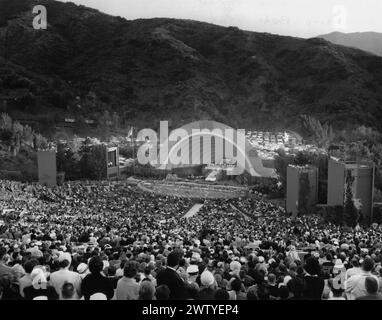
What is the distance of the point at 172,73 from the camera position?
3253 inches

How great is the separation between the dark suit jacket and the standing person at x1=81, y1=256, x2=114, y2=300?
1.48ft

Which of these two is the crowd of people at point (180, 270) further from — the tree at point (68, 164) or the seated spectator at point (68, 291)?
the tree at point (68, 164)

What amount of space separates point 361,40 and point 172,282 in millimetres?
98755

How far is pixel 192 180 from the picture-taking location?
127 feet

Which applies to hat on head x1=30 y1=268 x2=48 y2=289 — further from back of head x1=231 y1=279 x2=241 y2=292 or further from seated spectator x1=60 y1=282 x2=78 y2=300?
back of head x1=231 y1=279 x2=241 y2=292

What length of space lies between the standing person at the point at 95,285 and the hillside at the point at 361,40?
94.6 meters

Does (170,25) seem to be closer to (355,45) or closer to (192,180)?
(355,45)

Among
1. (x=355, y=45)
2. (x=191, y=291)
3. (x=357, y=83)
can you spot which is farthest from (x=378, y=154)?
(x=355, y=45)

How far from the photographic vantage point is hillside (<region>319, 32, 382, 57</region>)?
96312mm

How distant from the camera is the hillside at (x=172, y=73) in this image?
7162 centimetres

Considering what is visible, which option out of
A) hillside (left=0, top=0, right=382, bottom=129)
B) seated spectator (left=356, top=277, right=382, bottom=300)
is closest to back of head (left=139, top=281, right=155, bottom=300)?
seated spectator (left=356, top=277, right=382, bottom=300)

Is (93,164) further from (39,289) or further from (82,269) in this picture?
(39,289)

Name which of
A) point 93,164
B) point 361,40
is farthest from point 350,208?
point 361,40
